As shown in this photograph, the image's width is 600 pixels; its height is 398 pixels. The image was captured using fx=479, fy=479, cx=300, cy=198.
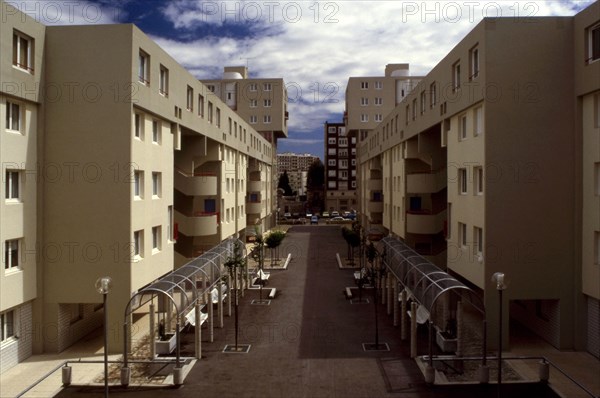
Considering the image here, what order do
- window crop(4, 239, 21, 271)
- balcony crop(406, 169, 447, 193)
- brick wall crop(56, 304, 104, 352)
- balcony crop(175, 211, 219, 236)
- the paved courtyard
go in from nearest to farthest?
the paved courtyard
window crop(4, 239, 21, 271)
brick wall crop(56, 304, 104, 352)
balcony crop(406, 169, 447, 193)
balcony crop(175, 211, 219, 236)

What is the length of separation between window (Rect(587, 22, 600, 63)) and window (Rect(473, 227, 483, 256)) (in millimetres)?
6714

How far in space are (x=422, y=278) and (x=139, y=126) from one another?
12.0m

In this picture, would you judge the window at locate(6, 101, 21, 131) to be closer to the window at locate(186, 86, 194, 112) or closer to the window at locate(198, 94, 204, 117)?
the window at locate(186, 86, 194, 112)

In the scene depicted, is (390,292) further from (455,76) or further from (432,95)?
(455,76)

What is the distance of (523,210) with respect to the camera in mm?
16594

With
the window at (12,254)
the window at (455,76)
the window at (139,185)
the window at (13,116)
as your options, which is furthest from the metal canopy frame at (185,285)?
the window at (455,76)

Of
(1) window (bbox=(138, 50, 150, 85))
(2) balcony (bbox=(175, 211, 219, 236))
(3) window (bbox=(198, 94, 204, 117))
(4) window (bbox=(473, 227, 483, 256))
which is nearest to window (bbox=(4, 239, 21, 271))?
(1) window (bbox=(138, 50, 150, 85))

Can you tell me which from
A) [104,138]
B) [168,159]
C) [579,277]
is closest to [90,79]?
[104,138]

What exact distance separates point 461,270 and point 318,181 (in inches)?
3725

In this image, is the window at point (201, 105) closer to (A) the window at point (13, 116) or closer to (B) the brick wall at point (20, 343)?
(A) the window at point (13, 116)

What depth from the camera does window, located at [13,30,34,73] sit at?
14.9 metres

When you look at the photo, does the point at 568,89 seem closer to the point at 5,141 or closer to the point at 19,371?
the point at 5,141

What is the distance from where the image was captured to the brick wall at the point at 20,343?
14804 mm

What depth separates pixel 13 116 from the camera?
15.2 metres
